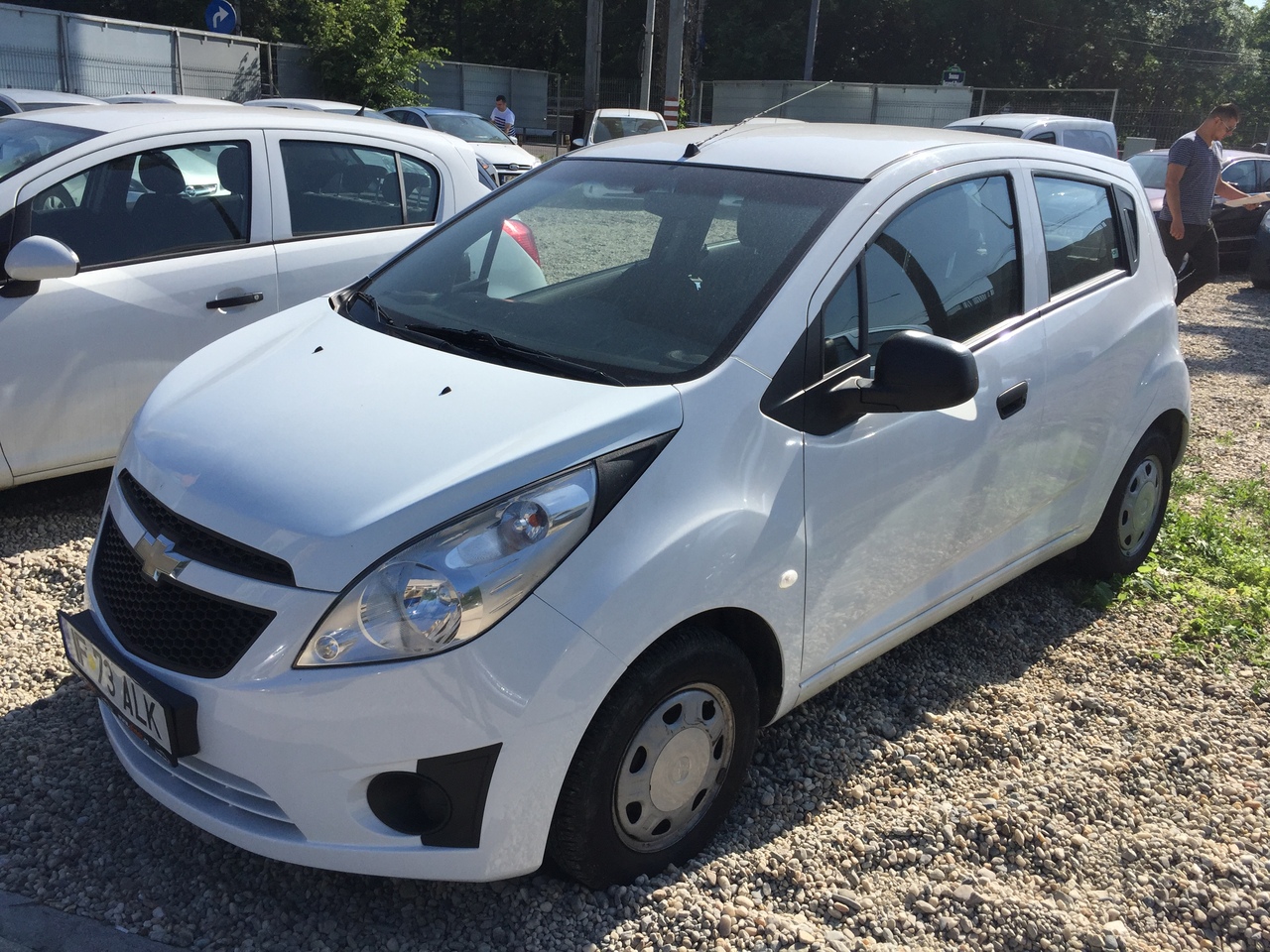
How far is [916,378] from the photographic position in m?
2.62

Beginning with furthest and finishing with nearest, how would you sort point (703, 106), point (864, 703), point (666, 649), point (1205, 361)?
point (703, 106) → point (1205, 361) → point (864, 703) → point (666, 649)

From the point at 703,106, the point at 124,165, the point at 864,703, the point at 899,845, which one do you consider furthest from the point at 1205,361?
the point at 703,106

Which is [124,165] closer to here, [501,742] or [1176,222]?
[501,742]

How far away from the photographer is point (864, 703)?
350cm

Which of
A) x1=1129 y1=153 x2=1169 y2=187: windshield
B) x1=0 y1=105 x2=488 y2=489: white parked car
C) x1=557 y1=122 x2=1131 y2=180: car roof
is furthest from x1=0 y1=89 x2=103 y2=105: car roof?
x1=1129 y1=153 x2=1169 y2=187: windshield

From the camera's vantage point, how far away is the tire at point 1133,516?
4164 mm

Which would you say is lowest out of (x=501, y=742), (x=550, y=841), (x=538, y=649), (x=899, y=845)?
(x=899, y=845)

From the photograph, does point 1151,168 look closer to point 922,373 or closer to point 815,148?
point 815,148

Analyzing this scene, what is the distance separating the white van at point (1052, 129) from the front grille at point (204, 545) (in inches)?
462

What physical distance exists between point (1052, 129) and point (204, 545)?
514 inches

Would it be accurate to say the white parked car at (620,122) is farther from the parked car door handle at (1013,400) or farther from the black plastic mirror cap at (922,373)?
the black plastic mirror cap at (922,373)

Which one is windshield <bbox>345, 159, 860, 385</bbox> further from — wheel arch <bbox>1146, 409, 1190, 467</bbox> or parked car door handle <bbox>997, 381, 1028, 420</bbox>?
wheel arch <bbox>1146, 409, 1190, 467</bbox>

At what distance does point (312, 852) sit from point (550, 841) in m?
0.51

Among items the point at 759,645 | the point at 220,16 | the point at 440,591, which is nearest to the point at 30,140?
the point at 440,591
